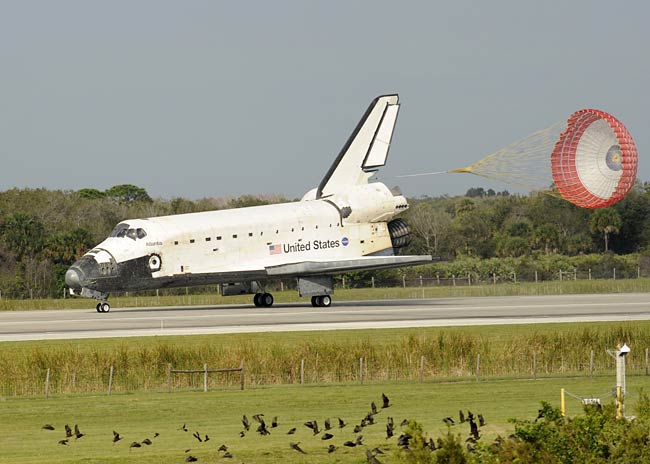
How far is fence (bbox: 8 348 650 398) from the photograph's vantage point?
105 feet

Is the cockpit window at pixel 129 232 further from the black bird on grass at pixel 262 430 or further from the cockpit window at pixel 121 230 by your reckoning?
the black bird on grass at pixel 262 430

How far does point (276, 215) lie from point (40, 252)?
2825 cm

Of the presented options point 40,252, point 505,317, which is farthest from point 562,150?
point 40,252

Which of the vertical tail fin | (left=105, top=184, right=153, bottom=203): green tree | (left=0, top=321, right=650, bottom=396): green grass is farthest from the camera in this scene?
(left=105, top=184, right=153, bottom=203): green tree

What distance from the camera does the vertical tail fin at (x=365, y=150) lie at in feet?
189

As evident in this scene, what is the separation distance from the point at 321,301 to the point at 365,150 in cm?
803

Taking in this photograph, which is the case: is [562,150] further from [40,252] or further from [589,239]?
[589,239]

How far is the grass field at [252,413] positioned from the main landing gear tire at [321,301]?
924 inches

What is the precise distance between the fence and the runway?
284 inches

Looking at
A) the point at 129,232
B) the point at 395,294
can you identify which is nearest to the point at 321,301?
the point at 129,232

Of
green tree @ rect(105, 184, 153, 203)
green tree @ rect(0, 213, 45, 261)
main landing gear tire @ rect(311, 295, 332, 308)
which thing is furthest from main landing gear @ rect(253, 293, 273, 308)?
green tree @ rect(105, 184, 153, 203)

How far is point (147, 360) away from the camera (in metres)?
34.0

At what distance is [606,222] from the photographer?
96312mm

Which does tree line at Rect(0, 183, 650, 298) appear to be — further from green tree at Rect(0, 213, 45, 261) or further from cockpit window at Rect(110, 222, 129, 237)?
cockpit window at Rect(110, 222, 129, 237)
